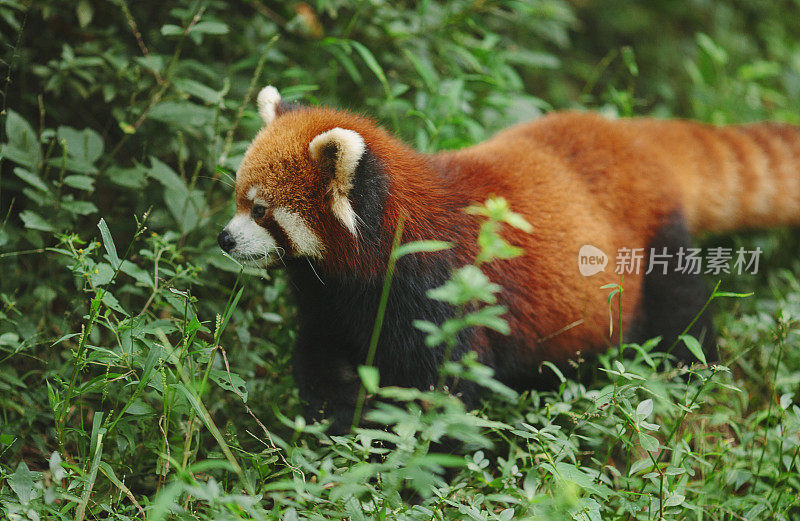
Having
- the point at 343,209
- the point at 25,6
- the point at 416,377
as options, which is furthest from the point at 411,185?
the point at 25,6

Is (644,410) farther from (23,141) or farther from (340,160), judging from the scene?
(23,141)

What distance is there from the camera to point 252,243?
2182mm

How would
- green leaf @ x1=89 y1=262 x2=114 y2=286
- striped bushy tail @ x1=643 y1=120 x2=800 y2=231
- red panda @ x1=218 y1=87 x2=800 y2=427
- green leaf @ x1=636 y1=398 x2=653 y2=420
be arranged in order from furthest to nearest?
striped bushy tail @ x1=643 y1=120 x2=800 y2=231 → red panda @ x1=218 y1=87 x2=800 y2=427 → green leaf @ x1=89 y1=262 x2=114 y2=286 → green leaf @ x1=636 y1=398 x2=653 y2=420

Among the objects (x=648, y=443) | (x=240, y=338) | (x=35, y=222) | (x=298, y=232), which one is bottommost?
(x=240, y=338)

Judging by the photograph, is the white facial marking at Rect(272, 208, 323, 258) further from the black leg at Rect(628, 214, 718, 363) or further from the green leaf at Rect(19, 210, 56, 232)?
the black leg at Rect(628, 214, 718, 363)

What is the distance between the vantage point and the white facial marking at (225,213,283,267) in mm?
2178

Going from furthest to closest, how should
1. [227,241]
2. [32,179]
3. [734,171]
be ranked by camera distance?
[734,171] < [32,179] < [227,241]

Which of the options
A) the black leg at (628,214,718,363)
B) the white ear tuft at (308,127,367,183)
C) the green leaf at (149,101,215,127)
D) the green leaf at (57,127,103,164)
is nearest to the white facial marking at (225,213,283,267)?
the white ear tuft at (308,127,367,183)

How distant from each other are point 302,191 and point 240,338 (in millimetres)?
715

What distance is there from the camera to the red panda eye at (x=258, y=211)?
7.16 ft

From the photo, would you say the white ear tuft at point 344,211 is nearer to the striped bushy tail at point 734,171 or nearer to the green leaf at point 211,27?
the green leaf at point 211,27

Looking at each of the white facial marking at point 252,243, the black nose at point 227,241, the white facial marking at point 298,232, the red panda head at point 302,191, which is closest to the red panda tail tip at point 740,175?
the red panda head at point 302,191

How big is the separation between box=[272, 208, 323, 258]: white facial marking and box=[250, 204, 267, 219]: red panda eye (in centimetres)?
5

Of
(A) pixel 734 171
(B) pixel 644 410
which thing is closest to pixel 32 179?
(B) pixel 644 410
